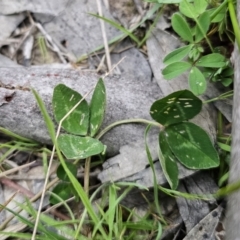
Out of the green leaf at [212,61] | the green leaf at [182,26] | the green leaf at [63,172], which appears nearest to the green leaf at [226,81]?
the green leaf at [212,61]

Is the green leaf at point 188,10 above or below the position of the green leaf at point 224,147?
above

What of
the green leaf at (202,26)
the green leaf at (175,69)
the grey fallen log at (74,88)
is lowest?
the grey fallen log at (74,88)

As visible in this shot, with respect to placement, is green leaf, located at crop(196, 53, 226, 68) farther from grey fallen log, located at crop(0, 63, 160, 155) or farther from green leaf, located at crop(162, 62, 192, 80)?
grey fallen log, located at crop(0, 63, 160, 155)

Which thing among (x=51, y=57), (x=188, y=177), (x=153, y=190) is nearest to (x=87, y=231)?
(x=153, y=190)

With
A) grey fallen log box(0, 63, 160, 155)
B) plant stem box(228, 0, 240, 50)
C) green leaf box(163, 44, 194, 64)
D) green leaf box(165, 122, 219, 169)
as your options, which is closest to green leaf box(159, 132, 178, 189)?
green leaf box(165, 122, 219, 169)

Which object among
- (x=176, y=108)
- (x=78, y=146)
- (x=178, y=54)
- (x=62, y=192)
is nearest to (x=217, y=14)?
(x=178, y=54)

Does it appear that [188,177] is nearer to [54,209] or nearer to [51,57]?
[54,209]

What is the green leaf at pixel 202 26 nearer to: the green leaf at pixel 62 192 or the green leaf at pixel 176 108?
the green leaf at pixel 176 108
